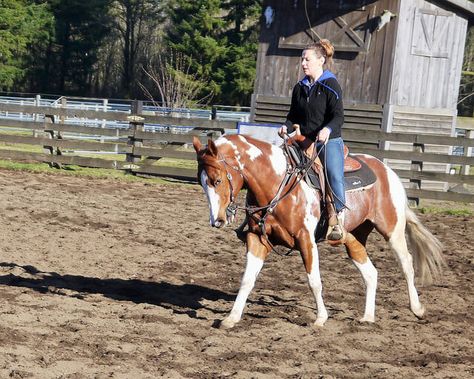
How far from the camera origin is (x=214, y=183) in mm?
5910

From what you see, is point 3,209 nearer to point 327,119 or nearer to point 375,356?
point 327,119

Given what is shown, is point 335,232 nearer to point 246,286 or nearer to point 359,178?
point 359,178

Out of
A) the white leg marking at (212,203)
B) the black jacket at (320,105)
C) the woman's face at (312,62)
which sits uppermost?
the woman's face at (312,62)

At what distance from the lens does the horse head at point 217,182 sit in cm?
587

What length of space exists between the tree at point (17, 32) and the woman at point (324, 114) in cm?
4734

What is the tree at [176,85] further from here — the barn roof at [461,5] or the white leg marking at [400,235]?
the white leg marking at [400,235]

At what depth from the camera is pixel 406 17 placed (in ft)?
65.7

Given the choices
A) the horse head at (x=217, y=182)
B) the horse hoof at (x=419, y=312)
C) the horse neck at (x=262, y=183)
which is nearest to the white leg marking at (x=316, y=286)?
the horse neck at (x=262, y=183)

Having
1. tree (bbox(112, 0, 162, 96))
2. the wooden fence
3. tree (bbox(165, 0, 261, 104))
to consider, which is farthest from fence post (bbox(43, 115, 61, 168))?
tree (bbox(112, 0, 162, 96))

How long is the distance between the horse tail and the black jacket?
1.46m

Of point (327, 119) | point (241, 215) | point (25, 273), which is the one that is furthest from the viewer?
point (241, 215)

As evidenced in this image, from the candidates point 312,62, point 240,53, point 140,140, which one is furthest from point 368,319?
point 240,53

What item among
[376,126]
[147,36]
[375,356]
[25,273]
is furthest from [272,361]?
[147,36]

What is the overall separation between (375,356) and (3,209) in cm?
704
